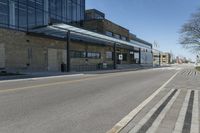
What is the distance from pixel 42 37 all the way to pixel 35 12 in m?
3.70

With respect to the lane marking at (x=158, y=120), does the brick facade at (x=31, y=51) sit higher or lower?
higher

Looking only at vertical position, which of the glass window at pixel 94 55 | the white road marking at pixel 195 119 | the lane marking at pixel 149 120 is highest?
the glass window at pixel 94 55

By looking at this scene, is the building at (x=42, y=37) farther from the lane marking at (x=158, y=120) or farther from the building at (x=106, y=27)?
the lane marking at (x=158, y=120)

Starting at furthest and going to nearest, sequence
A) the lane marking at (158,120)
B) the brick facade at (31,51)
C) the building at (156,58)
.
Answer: the building at (156,58), the brick facade at (31,51), the lane marking at (158,120)

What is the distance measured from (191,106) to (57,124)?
5.39m

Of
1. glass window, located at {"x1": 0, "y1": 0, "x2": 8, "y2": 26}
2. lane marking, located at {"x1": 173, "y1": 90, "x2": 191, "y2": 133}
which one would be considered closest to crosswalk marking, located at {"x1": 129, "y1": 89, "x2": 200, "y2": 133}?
lane marking, located at {"x1": 173, "y1": 90, "x2": 191, "y2": 133}

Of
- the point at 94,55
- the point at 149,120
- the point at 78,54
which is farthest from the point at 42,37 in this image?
the point at 149,120

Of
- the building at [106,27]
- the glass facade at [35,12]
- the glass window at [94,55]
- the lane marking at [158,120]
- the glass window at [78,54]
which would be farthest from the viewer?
the building at [106,27]

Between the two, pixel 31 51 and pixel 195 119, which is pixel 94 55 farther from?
pixel 195 119

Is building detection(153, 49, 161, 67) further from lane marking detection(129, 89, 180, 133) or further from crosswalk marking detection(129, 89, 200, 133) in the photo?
lane marking detection(129, 89, 180, 133)

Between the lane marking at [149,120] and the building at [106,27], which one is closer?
the lane marking at [149,120]

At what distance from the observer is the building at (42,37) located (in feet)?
102

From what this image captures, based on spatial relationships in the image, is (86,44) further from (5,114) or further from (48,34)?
(5,114)

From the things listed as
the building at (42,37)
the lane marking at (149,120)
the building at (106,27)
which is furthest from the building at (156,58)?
the lane marking at (149,120)
